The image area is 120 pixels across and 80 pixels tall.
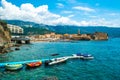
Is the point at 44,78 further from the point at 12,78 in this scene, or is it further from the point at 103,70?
the point at 103,70

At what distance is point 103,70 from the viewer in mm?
83312

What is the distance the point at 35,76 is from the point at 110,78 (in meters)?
22.1

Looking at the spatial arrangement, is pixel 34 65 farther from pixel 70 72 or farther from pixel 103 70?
pixel 103 70

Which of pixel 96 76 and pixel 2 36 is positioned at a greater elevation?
pixel 2 36

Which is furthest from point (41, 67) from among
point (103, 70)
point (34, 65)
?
point (103, 70)

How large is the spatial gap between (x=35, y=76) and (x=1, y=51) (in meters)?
56.4

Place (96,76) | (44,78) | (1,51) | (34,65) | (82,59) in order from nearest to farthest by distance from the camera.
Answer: (44,78) < (96,76) < (34,65) < (82,59) < (1,51)

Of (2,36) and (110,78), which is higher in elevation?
(2,36)

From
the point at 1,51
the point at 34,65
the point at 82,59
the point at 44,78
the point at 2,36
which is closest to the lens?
the point at 44,78

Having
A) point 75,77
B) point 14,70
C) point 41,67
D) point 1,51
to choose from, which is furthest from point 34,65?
point 1,51

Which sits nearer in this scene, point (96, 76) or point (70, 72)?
point (96, 76)

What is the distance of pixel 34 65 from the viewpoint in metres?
87.3

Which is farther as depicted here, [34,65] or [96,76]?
[34,65]

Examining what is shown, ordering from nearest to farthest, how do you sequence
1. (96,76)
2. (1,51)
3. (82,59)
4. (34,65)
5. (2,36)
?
(96,76)
(34,65)
(82,59)
(1,51)
(2,36)
